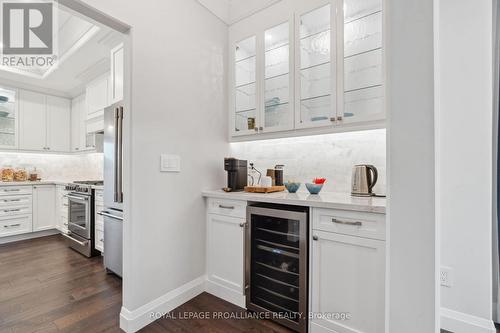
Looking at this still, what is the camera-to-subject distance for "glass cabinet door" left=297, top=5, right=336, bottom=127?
1892mm

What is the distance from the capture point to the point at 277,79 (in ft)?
7.25

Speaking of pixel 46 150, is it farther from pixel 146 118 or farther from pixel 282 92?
pixel 282 92

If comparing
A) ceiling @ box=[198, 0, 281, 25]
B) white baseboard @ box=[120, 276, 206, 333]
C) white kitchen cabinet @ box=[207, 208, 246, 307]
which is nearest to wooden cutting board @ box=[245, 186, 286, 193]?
white kitchen cabinet @ box=[207, 208, 246, 307]

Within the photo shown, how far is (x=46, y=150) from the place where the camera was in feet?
14.4

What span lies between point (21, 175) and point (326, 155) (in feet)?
17.4

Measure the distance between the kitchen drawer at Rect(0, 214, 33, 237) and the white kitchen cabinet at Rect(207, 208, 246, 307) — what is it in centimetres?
377

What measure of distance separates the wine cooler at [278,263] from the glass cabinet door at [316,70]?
0.84 metres

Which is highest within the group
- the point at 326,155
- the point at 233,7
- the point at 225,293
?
the point at 233,7

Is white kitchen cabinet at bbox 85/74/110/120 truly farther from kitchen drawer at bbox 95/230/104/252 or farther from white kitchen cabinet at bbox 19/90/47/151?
kitchen drawer at bbox 95/230/104/252

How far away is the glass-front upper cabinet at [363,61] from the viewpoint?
1.71 m

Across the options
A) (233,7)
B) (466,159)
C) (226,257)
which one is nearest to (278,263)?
(226,257)

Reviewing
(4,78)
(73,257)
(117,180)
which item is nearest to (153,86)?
(117,180)

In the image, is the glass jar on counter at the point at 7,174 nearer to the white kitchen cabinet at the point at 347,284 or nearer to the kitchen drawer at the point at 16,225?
the kitchen drawer at the point at 16,225

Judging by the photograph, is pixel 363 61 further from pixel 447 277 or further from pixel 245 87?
pixel 447 277
